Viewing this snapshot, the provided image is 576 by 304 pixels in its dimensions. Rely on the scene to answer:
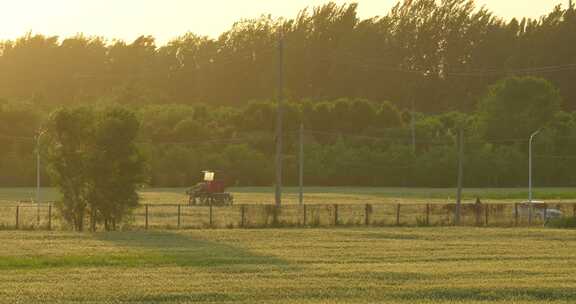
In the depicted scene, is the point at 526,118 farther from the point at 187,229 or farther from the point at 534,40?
the point at 187,229

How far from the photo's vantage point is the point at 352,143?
394 ft

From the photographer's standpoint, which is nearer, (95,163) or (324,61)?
(95,163)

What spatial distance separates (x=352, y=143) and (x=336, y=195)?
27343mm

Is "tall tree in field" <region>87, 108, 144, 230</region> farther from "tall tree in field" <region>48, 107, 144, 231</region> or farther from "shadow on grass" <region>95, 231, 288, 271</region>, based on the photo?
"shadow on grass" <region>95, 231, 288, 271</region>

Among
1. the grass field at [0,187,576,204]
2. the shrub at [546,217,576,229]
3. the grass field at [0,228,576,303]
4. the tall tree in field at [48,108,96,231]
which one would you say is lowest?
the grass field at [0,228,576,303]

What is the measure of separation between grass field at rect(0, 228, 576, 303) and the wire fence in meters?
4.19

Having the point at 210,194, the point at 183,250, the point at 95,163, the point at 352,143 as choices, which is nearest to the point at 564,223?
the point at 95,163

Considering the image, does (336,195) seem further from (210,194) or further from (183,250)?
(183,250)

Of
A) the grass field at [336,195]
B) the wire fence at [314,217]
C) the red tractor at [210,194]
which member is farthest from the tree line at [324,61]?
the wire fence at [314,217]

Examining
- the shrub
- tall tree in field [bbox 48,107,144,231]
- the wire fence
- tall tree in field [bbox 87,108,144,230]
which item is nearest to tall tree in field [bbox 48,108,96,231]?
tall tree in field [bbox 48,107,144,231]

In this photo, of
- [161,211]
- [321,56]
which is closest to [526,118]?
[321,56]

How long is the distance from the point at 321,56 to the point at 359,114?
43265 mm

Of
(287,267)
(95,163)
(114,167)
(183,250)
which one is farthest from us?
(114,167)

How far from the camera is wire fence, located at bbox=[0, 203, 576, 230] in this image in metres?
53.0
